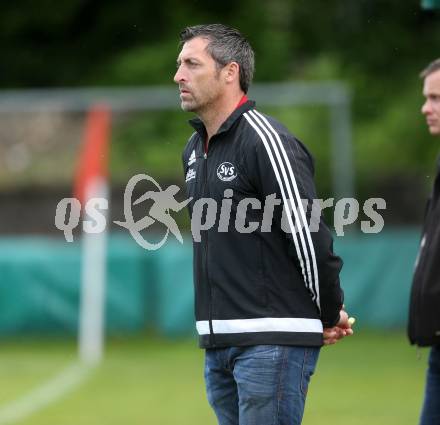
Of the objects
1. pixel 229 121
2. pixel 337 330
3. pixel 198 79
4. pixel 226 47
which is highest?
pixel 226 47

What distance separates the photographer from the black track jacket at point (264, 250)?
451 centimetres

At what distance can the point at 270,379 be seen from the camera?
454 cm

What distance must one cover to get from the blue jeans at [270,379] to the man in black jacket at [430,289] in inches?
41.5

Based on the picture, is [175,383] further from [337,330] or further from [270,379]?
[270,379]

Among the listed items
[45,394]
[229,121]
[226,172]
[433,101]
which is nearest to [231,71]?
[229,121]

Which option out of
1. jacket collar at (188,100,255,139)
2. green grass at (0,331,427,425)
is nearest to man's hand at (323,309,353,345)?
jacket collar at (188,100,255,139)

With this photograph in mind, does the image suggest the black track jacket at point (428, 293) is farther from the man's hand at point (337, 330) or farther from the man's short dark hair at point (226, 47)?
the man's short dark hair at point (226, 47)

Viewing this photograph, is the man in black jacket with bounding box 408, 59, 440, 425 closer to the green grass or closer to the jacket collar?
the jacket collar

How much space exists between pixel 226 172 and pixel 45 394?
721 centimetres

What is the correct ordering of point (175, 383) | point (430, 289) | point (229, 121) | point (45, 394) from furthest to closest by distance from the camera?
point (175, 383) → point (45, 394) → point (430, 289) → point (229, 121)

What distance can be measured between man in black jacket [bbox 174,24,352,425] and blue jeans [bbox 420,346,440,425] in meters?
1.11

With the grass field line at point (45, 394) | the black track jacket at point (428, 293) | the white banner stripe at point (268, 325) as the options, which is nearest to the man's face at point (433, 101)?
the black track jacket at point (428, 293)

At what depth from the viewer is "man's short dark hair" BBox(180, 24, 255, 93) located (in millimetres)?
4730

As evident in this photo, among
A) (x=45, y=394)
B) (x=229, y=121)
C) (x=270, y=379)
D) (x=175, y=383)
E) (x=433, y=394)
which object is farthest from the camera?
(x=175, y=383)
